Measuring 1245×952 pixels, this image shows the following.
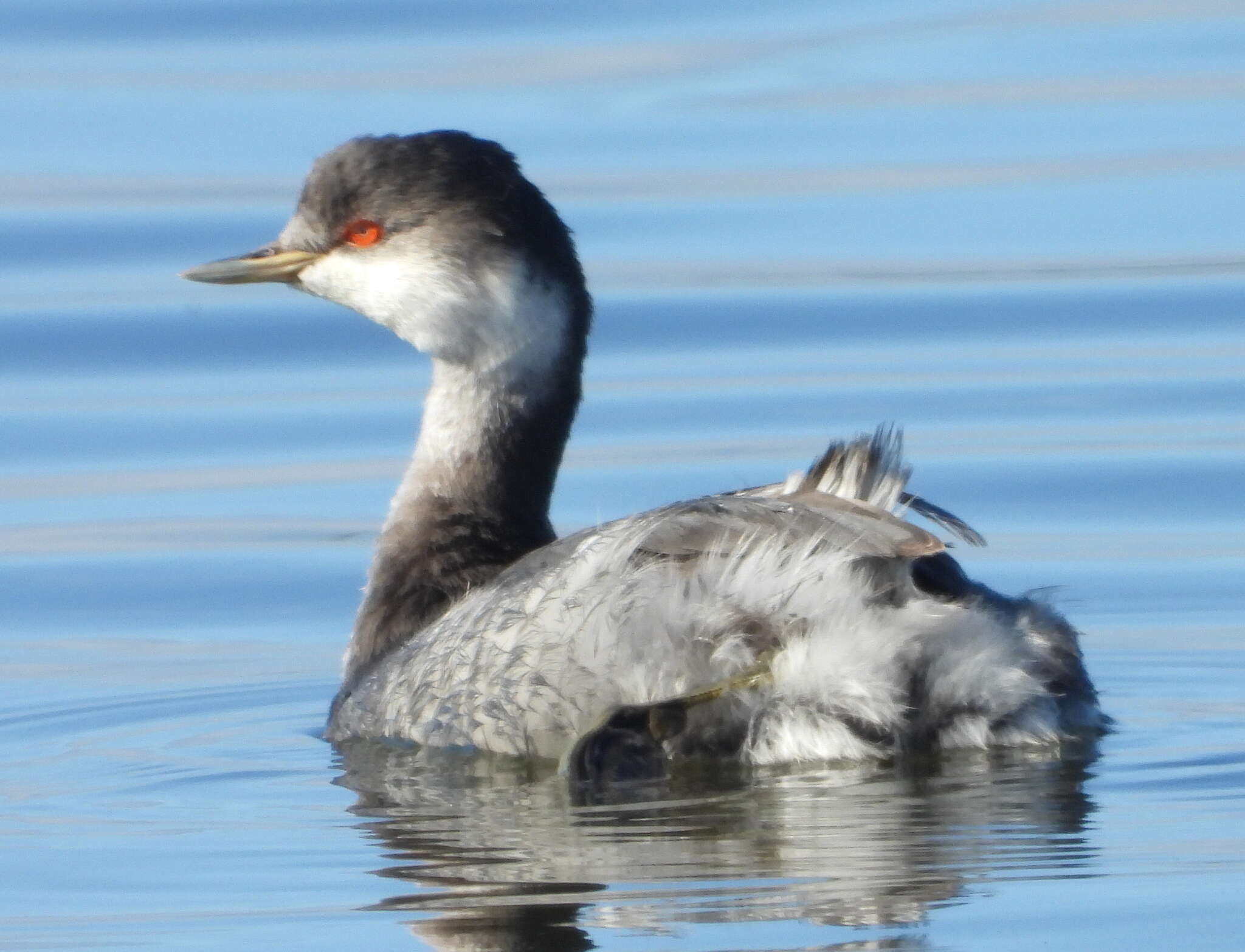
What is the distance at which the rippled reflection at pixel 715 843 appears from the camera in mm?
5766

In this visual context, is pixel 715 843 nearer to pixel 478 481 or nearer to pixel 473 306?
pixel 478 481

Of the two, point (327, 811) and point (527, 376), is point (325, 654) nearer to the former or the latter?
point (527, 376)

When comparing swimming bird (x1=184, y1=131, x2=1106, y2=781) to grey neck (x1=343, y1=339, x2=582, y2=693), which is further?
grey neck (x1=343, y1=339, x2=582, y2=693)

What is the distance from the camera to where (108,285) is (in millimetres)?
13977

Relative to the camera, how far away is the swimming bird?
676cm

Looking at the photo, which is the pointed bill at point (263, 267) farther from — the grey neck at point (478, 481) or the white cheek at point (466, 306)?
the grey neck at point (478, 481)

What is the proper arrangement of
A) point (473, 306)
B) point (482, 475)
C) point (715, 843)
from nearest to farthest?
1. point (715, 843)
2. point (473, 306)
3. point (482, 475)

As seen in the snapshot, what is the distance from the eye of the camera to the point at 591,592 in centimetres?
704

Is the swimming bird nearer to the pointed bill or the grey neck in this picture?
the grey neck

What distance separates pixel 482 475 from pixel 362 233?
29.2 inches

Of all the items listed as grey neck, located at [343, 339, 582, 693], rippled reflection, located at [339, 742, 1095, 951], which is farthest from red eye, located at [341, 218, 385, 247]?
rippled reflection, located at [339, 742, 1095, 951]

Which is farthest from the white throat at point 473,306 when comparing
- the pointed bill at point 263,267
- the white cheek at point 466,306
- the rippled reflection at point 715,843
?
the rippled reflection at point 715,843

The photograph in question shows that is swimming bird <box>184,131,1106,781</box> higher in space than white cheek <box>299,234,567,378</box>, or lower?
lower

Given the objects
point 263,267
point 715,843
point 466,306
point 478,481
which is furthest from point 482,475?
point 715,843
